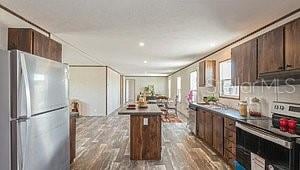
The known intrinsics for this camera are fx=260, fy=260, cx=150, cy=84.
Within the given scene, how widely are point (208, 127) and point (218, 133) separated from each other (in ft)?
2.47

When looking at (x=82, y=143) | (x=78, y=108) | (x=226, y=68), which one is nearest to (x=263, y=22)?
(x=226, y=68)

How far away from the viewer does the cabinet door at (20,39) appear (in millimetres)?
3475

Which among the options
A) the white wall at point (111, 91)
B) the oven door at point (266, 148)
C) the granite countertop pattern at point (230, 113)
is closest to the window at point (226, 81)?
the granite countertop pattern at point (230, 113)

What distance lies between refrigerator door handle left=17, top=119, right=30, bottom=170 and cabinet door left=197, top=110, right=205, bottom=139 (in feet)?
15.0

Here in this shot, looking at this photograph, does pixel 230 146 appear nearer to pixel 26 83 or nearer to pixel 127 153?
pixel 127 153

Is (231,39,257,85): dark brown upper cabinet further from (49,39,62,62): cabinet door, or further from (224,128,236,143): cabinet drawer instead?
Result: (49,39,62,62): cabinet door

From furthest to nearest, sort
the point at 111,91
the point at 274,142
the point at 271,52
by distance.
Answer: the point at 111,91 → the point at 271,52 → the point at 274,142

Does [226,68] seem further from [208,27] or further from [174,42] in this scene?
[208,27]

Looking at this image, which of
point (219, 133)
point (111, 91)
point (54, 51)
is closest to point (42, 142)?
point (54, 51)

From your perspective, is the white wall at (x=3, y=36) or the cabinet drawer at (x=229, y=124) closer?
the white wall at (x=3, y=36)

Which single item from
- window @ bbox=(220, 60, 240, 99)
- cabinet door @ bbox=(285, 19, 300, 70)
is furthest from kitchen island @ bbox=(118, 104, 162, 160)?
cabinet door @ bbox=(285, 19, 300, 70)

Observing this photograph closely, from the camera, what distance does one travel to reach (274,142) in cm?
262

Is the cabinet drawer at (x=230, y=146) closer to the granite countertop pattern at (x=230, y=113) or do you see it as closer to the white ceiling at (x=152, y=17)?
the granite countertop pattern at (x=230, y=113)

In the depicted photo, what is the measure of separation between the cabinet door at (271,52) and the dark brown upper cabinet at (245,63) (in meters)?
0.17
